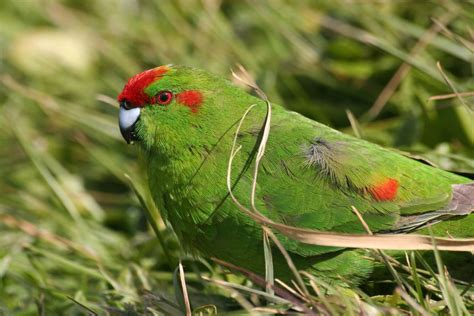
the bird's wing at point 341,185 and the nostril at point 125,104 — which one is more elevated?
the bird's wing at point 341,185

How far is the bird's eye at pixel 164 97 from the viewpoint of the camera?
7.56 ft

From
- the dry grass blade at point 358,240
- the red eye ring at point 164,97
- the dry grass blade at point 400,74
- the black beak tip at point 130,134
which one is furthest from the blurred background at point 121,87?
the dry grass blade at point 358,240

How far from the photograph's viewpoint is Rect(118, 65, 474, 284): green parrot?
2.05 meters

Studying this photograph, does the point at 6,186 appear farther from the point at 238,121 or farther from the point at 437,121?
the point at 437,121

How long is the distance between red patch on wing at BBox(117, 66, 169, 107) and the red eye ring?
0.03m

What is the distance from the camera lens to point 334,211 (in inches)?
82.0

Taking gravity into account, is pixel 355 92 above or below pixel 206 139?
above

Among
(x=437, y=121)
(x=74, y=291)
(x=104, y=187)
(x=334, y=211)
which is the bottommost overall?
(x=74, y=291)

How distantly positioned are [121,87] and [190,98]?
1.37 meters

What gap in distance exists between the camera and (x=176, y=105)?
7.54 feet

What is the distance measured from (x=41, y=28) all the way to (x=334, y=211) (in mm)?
2824

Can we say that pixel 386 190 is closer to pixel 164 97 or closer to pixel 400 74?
pixel 164 97

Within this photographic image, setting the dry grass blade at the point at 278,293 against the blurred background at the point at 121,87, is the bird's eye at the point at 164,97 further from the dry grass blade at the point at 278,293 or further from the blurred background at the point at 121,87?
the dry grass blade at the point at 278,293

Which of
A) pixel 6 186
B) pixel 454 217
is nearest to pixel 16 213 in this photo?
pixel 6 186
